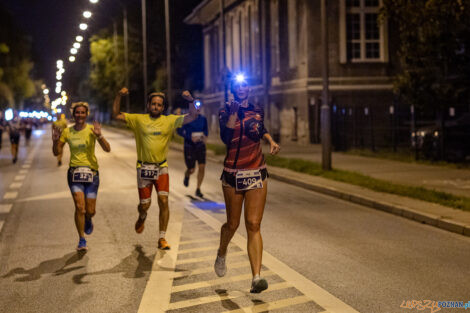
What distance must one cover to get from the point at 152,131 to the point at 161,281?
6.26 feet

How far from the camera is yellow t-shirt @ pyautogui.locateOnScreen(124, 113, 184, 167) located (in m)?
7.49

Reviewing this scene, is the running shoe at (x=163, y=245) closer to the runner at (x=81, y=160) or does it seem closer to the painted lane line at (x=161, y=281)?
the painted lane line at (x=161, y=281)

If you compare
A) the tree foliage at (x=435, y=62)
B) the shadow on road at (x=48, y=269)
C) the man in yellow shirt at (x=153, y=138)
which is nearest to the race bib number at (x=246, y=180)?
the man in yellow shirt at (x=153, y=138)

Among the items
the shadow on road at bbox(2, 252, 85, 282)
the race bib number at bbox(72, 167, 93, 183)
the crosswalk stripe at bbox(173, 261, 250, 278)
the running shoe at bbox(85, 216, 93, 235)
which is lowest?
the crosswalk stripe at bbox(173, 261, 250, 278)

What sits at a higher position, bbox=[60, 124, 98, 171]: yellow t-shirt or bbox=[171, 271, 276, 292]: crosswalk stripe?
bbox=[60, 124, 98, 171]: yellow t-shirt

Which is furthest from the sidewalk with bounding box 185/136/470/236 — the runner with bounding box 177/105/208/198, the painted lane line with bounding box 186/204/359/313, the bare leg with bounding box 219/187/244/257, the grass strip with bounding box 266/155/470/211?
the bare leg with bounding box 219/187/244/257

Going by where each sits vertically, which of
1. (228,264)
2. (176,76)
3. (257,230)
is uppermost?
(176,76)

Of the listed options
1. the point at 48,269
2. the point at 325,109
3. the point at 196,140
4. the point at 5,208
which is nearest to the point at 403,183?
the point at 325,109

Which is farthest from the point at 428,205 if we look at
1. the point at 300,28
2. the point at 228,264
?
the point at 300,28

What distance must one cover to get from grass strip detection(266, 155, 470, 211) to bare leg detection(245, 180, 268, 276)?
565cm

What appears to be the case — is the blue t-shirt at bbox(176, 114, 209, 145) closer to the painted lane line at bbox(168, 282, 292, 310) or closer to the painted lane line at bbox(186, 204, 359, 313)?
the painted lane line at bbox(186, 204, 359, 313)

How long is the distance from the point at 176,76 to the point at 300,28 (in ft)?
91.6

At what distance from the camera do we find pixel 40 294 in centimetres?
591

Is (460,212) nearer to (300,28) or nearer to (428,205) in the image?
(428,205)
